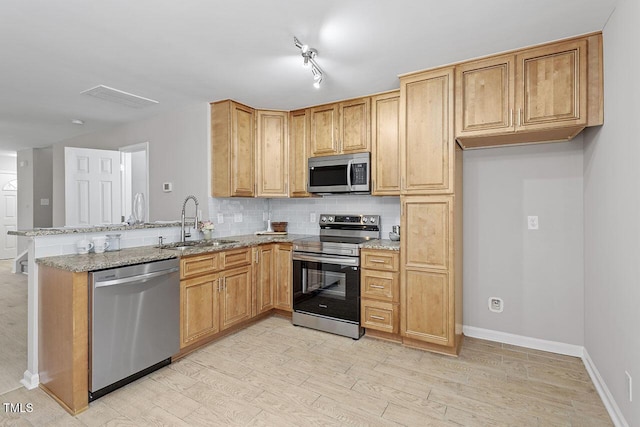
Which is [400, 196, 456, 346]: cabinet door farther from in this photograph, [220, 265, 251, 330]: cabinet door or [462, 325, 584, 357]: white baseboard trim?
[220, 265, 251, 330]: cabinet door

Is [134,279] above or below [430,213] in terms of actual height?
below

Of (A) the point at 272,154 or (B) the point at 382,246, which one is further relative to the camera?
(A) the point at 272,154

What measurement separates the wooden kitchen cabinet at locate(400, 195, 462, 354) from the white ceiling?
121cm

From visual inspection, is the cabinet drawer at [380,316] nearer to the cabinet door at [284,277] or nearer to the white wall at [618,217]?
the cabinet door at [284,277]

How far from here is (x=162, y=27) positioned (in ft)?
7.06

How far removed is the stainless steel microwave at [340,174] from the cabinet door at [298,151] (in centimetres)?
12

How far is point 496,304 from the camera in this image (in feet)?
10.2

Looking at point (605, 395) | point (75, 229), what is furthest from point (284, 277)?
point (605, 395)

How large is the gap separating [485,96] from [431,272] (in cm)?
149

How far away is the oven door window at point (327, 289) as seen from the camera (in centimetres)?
321

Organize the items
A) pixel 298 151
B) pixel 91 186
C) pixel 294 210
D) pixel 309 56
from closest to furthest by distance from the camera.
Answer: pixel 309 56, pixel 298 151, pixel 294 210, pixel 91 186

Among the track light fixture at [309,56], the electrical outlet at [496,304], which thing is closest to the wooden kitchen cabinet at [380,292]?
the electrical outlet at [496,304]

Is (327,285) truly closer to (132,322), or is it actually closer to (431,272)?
(431,272)

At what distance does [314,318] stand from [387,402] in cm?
135
